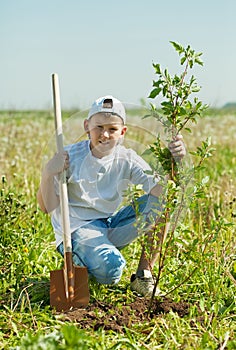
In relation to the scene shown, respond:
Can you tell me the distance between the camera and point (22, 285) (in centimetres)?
307

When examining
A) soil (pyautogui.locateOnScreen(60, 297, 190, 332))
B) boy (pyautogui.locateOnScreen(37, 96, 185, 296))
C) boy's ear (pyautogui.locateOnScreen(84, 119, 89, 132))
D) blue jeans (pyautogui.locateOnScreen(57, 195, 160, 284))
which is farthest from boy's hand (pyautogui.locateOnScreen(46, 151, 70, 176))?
soil (pyautogui.locateOnScreen(60, 297, 190, 332))

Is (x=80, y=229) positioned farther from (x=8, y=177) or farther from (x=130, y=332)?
(x=8, y=177)

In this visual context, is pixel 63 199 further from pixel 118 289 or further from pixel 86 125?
pixel 118 289

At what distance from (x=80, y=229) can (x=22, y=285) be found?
0.43m

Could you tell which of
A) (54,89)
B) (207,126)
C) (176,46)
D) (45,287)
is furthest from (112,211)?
(207,126)

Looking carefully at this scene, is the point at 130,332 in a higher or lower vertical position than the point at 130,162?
lower

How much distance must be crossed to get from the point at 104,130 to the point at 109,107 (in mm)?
117

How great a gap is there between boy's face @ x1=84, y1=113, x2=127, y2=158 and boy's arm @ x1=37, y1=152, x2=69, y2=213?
0.53 feet

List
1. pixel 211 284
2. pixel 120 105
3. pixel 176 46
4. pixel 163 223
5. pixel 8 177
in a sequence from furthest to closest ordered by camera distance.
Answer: pixel 8 177, pixel 211 284, pixel 120 105, pixel 163 223, pixel 176 46

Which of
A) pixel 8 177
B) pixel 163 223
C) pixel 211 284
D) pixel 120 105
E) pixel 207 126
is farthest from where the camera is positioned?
pixel 207 126

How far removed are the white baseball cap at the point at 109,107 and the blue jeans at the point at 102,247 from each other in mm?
440

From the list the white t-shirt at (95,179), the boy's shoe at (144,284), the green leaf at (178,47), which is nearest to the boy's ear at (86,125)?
the white t-shirt at (95,179)

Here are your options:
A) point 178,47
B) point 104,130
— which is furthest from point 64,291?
point 178,47

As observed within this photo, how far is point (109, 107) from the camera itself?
9.07 feet
